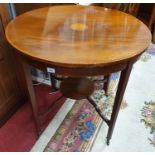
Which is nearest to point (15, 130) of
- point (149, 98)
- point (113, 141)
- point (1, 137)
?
point (1, 137)

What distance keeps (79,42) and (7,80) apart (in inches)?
24.9

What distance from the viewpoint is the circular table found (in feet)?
2.08

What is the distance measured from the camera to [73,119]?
4.03ft

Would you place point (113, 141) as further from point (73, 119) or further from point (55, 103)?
point (55, 103)

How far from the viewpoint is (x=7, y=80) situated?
1.12m

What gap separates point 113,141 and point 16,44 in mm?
816

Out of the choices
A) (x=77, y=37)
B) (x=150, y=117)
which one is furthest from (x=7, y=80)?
(x=150, y=117)

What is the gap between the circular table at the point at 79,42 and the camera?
634mm

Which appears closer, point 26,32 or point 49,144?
point 26,32

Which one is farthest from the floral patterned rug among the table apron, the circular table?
the table apron

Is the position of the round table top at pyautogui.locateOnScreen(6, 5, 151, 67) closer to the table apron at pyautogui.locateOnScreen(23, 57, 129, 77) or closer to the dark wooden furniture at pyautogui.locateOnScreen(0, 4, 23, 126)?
the table apron at pyautogui.locateOnScreen(23, 57, 129, 77)

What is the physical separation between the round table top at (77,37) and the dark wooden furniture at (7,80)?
153 millimetres

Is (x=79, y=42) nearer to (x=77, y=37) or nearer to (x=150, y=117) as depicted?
(x=77, y=37)

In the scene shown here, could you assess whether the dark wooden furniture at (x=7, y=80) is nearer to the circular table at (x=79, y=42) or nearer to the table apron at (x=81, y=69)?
the circular table at (x=79, y=42)
